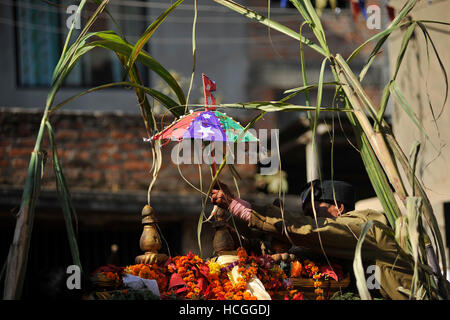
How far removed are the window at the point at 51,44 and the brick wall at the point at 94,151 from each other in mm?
1433

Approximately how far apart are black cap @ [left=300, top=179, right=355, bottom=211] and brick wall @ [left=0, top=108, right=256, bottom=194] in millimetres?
4642

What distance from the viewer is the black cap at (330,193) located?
416 cm

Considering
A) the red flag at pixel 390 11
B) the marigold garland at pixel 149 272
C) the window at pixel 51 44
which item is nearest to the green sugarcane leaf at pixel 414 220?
the marigold garland at pixel 149 272

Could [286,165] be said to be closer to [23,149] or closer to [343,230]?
[23,149]

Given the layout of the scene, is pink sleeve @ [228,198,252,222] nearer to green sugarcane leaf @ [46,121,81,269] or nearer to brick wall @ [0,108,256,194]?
green sugarcane leaf @ [46,121,81,269]

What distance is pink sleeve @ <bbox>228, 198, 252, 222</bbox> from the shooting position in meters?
3.62

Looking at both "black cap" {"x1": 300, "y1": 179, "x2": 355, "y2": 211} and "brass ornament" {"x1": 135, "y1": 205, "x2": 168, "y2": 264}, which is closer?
"brass ornament" {"x1": 135, "y1": 205, "x2": 168, "y2": 264}

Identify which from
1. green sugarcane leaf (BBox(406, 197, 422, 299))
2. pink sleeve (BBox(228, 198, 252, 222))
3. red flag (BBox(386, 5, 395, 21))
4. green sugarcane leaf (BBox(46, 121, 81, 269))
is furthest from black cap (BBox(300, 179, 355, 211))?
red flag (BBox(386, 5, 395, 21))

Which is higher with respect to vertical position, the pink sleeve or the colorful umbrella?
the colorful umbrella

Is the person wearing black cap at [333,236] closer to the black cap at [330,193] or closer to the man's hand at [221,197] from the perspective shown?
the man's hand at [221,197]

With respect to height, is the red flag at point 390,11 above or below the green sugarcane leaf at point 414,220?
above

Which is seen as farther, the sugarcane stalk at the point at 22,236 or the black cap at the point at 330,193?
the black cap at the point at 330,193

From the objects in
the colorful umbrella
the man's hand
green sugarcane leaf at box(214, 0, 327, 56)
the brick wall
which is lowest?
the man's hand
